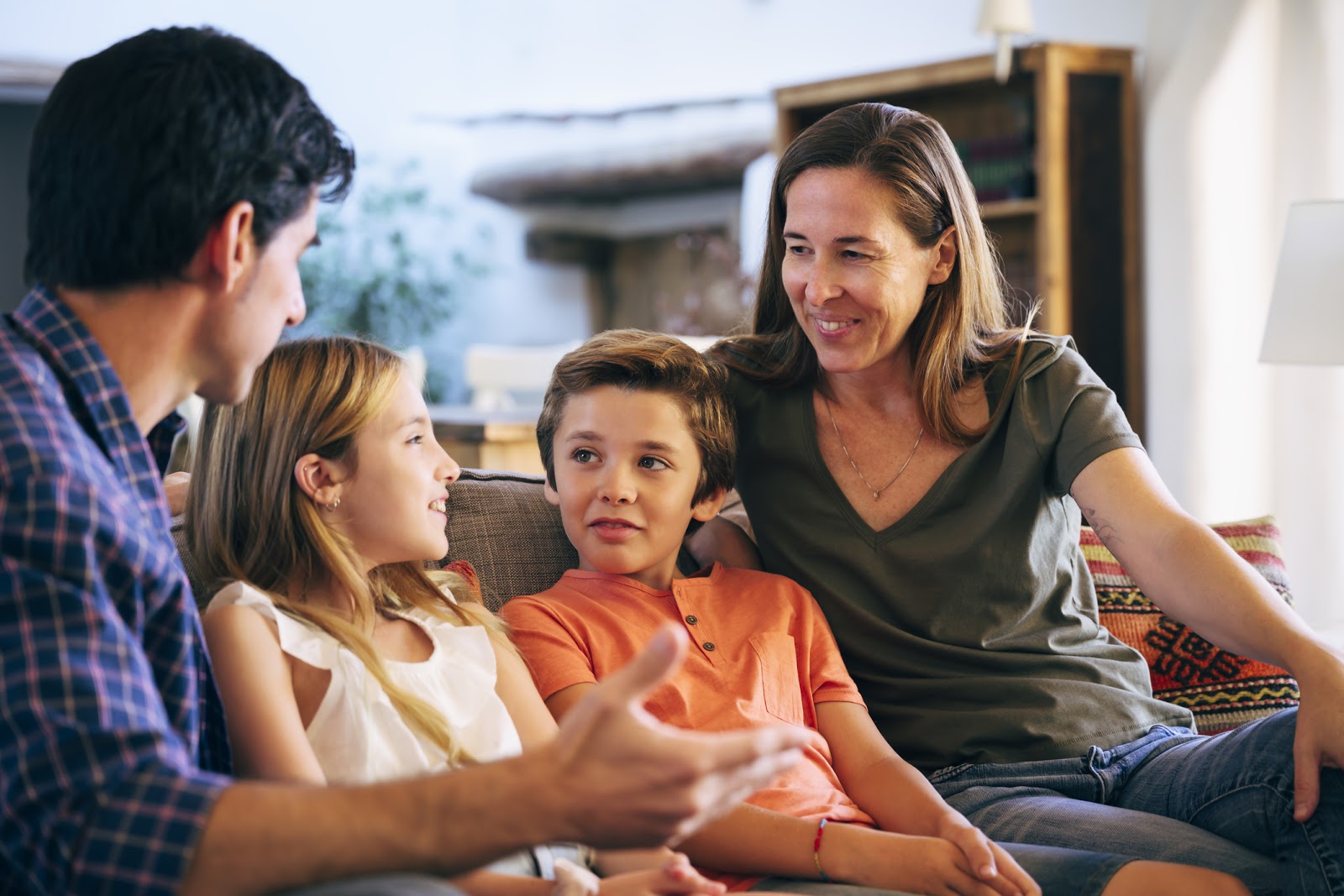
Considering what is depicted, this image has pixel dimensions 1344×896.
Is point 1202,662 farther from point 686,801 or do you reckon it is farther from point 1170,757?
point 686,801

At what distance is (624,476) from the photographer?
1.54m

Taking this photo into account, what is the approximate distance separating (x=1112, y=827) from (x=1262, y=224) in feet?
9.81

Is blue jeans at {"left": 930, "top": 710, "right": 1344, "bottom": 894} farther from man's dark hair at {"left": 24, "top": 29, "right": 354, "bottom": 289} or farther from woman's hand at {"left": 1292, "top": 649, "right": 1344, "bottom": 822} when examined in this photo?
man's dark hair at {"left": 24, "top": 29, "right": 354, "bottom": 289}

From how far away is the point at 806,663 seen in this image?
5.14 ft

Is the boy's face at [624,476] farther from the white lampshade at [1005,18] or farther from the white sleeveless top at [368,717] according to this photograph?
the white lampshade at [1005,18]

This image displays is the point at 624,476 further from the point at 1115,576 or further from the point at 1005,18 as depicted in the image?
the point at 1005,18

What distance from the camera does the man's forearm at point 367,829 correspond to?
0.81m

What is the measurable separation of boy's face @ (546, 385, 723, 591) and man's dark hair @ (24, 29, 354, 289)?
2.00ft

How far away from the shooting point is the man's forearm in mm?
814

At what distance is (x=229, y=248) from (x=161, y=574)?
0.26 m

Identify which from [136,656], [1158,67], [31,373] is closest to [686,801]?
[136,656]

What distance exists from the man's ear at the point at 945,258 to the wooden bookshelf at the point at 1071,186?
102 inches

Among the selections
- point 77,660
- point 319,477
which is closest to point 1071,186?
point 319,477

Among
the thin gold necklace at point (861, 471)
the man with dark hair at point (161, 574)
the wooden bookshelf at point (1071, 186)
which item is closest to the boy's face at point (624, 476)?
the thin gold necklace at point (861, 471)
